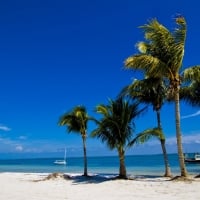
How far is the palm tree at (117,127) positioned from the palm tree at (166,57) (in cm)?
313

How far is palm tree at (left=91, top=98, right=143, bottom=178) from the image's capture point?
69.1ft

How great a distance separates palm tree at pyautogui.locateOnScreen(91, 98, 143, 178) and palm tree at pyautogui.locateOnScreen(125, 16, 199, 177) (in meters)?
3.13

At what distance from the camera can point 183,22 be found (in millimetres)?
18531

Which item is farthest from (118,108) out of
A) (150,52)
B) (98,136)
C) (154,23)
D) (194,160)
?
(194,160)

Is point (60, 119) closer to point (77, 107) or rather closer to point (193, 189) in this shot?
point (77, 107)

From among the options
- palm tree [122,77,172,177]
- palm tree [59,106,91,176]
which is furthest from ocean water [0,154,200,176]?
palm tree [122,77,172,177]

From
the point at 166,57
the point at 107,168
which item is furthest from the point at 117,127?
the point at 107,168

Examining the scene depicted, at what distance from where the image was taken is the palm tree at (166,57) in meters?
18.4

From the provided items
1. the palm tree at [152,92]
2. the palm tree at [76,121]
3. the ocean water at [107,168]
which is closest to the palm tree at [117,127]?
the palm tree at [152,92]

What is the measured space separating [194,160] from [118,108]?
4326 cm

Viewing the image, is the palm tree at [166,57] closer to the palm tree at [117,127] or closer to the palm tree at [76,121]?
the palm tree at [117,127]

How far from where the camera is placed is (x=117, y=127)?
Result: 21.0 metres

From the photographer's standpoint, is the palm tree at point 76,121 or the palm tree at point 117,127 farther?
the palm tree at point 76,121

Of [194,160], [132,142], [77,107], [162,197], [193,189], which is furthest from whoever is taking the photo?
[194,160]
